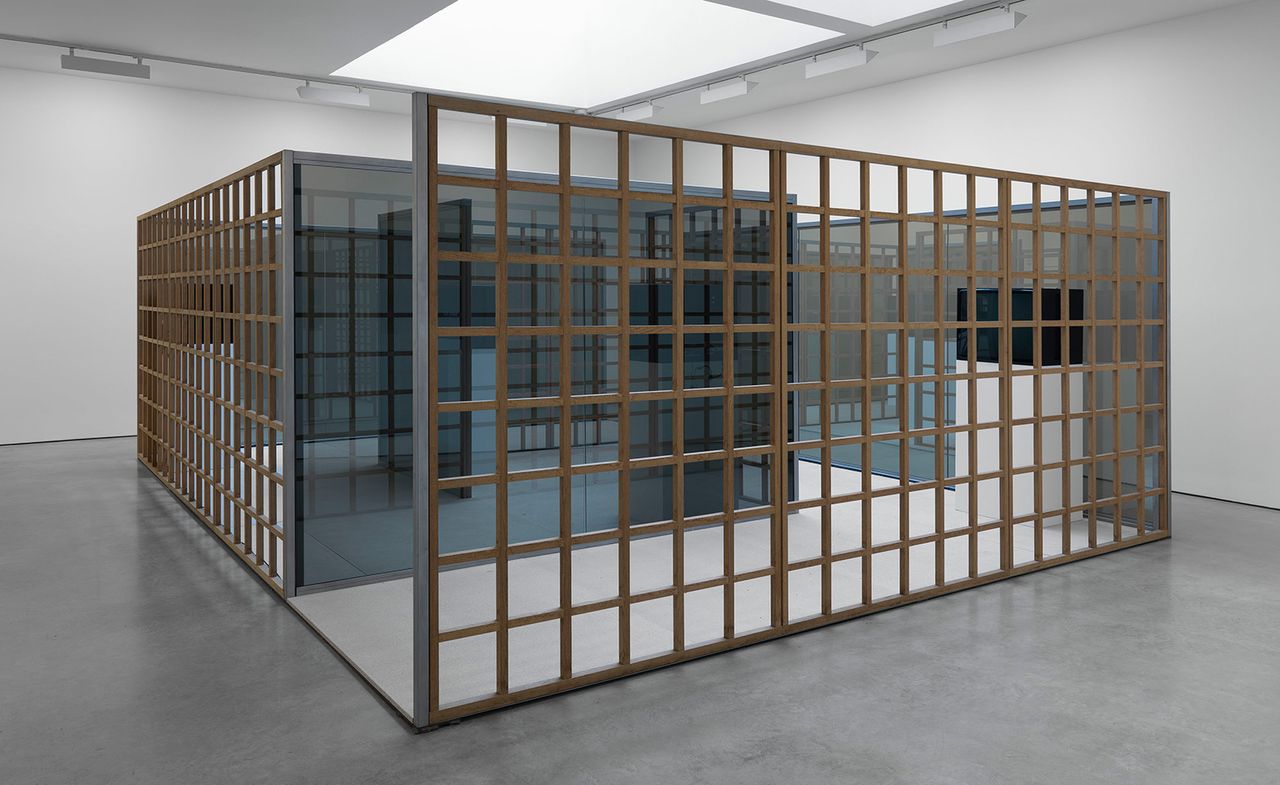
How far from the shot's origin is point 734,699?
3.69 m

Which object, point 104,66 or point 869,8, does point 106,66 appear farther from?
point 869,8

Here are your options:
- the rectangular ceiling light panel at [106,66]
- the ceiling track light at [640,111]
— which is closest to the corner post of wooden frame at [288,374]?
the rectangular ceiling light panel at [106,66]

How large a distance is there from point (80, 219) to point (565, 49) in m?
5.70

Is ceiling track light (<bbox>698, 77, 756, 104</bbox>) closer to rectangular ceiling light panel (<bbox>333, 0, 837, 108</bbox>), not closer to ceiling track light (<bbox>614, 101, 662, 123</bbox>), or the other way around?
rectangular ceiling light panel (<bbox>333, 0, 837, 108</bbox>)

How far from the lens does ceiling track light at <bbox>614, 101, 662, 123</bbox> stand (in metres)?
11.5

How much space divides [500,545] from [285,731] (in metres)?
0.97

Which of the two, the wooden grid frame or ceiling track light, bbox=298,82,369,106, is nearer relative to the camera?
the wooden grid frame

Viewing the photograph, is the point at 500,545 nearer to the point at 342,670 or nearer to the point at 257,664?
the point at 342,670

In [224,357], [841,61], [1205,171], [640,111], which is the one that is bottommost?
[224,357]

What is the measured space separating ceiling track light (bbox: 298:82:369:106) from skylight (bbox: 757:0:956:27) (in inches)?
205

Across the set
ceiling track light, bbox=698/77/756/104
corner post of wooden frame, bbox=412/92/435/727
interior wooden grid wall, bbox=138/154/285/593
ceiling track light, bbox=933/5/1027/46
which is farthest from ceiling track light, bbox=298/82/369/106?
corner post of wooden frame, bbox=412/92/435/727

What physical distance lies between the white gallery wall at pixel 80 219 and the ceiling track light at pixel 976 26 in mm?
7800

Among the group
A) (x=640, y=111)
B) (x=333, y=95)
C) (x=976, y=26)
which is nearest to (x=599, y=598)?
(x=976, y=26)

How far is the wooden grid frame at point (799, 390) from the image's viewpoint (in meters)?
3.51
